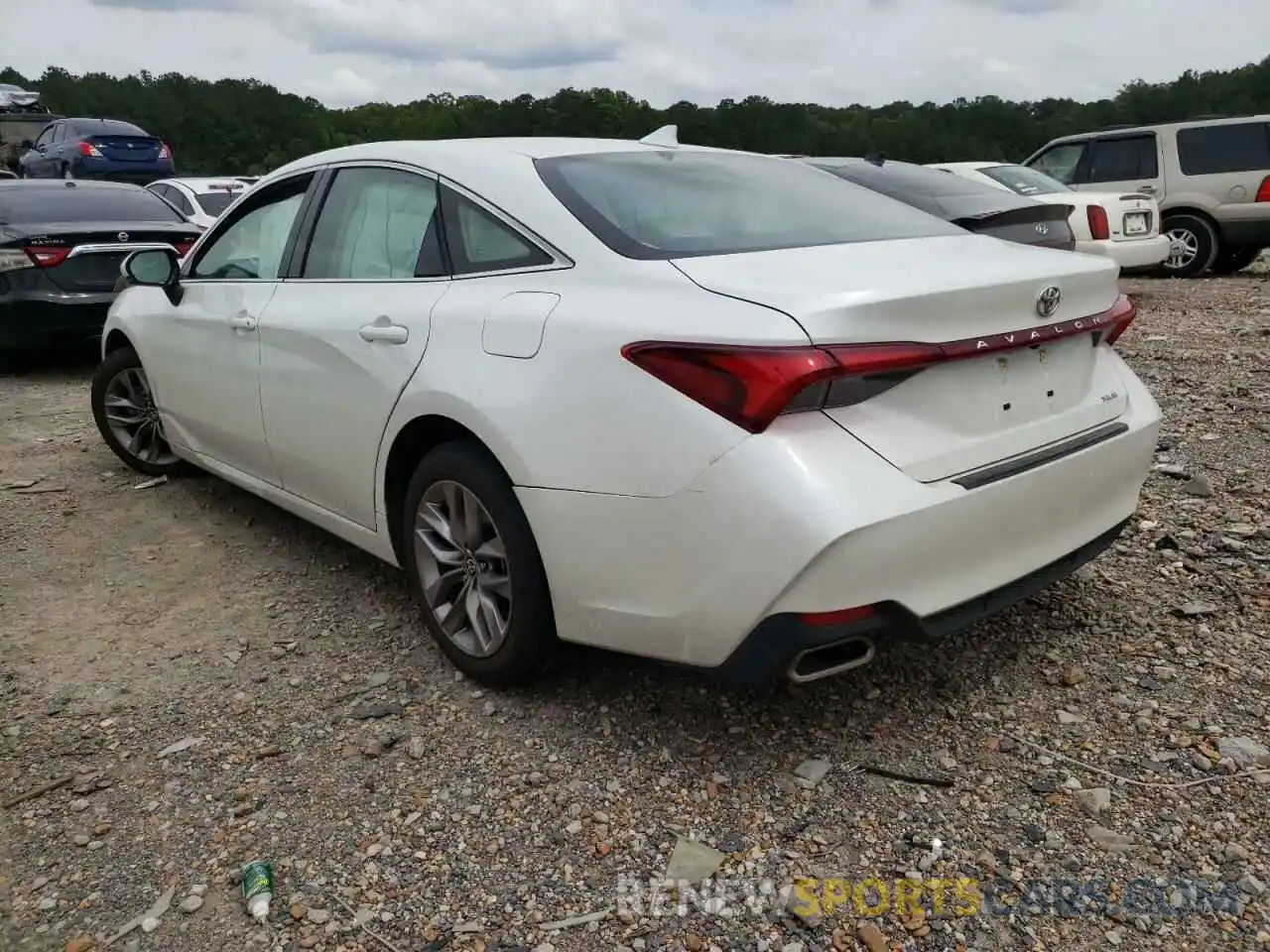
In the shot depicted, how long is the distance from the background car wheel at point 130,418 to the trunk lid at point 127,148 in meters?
15.2

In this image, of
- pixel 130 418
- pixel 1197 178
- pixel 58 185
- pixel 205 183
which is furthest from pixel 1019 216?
pixel 205 183

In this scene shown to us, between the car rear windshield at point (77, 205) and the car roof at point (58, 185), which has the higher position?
the car roof at point (58, 185)

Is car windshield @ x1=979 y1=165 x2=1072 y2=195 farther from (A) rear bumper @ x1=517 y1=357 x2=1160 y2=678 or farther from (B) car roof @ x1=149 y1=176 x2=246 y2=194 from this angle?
(B) car roof @ x1=149 y1=176 x2=246 y2=194

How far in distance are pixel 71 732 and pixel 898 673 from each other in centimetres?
230

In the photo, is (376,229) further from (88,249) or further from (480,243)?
(88,249)

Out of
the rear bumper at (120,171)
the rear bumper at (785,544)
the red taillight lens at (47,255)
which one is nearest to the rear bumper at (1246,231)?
the rear bumper at (785,544)

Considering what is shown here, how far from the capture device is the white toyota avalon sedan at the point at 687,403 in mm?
2156

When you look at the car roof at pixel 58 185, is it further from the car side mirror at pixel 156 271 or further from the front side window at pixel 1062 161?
the front side window at pixel 1062 161

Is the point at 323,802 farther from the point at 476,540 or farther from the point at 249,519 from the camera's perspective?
the point at 249,519

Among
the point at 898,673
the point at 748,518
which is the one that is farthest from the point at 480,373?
the point at 898,673

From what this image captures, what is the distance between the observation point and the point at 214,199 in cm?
1279

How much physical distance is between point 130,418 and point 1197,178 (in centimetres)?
1110

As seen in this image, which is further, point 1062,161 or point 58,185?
point 1062,161

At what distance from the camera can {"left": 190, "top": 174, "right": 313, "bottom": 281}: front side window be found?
3.73 meters
